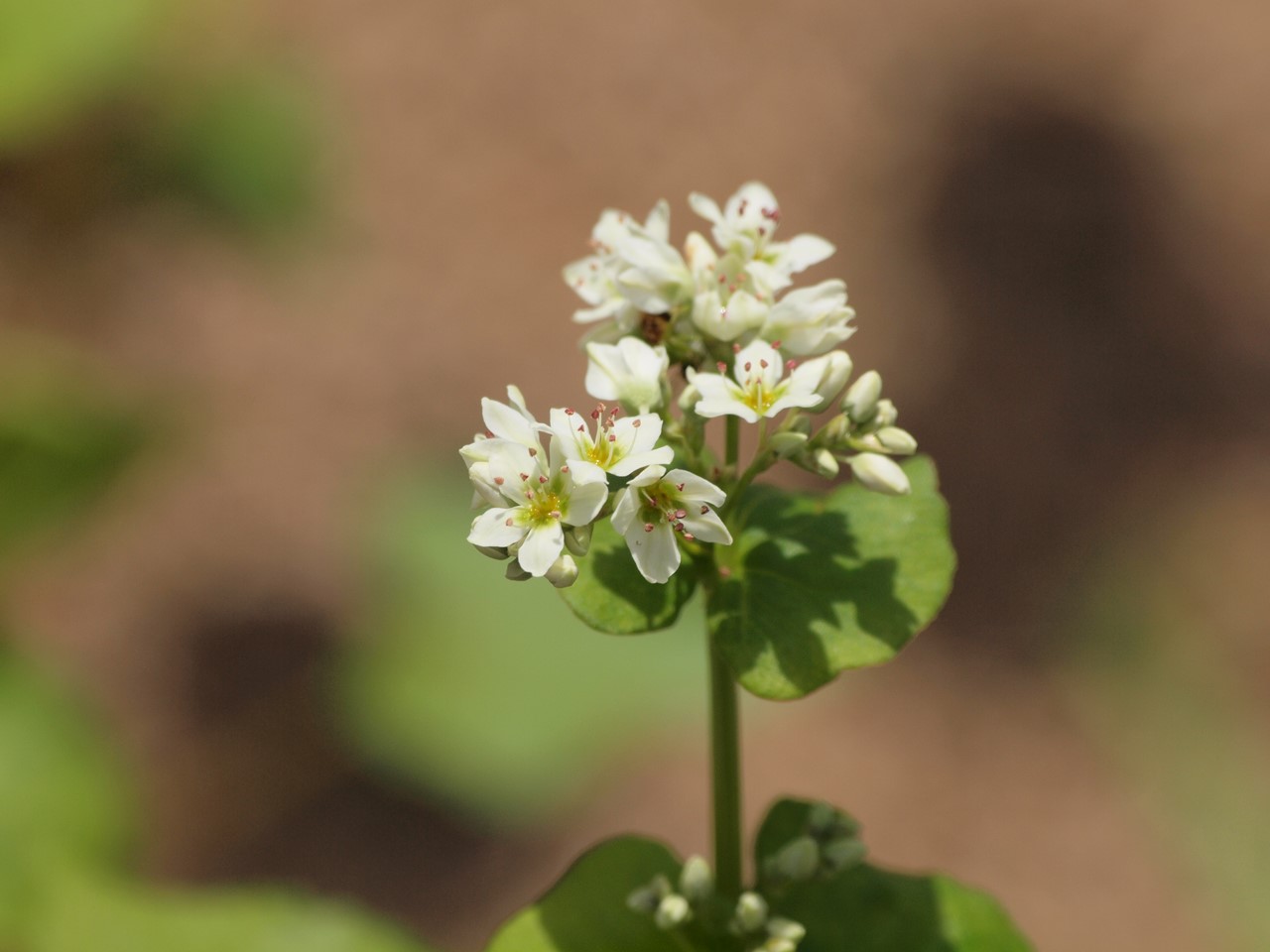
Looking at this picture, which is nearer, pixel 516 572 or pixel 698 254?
pixel 516 572

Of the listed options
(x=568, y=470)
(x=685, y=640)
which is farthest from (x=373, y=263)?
(x=568, y=470)

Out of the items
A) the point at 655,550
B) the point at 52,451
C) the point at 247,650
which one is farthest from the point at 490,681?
the point at 655,550

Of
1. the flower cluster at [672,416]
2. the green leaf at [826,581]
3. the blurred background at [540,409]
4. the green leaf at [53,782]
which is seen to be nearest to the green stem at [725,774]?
the green leaf at [826,581]

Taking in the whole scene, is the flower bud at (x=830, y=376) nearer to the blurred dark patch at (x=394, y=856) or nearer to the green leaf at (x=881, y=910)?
the green leaf at (x=881, y=910)

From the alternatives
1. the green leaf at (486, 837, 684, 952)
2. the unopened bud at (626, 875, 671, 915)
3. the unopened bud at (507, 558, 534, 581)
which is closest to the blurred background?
the green leaf at (486, 837, 684, 952)

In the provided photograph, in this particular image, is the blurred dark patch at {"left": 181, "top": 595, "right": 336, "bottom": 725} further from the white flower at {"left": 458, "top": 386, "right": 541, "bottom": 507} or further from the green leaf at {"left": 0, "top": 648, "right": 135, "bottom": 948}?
the white flower at {"left": 458, "top": 386, "right": 541, "bottom": 507}

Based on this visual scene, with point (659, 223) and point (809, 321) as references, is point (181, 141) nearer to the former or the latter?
point (659, 223)

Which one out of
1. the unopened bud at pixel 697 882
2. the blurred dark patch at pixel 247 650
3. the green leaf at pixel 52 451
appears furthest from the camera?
the blurred dark patch at pixel 247 650
